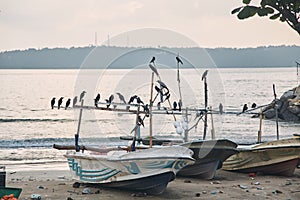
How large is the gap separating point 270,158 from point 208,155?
5.96 feet

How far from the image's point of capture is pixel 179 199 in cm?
1167

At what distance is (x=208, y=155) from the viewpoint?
1365 cm

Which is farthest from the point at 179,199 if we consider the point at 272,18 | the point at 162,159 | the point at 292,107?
the point at 292,107

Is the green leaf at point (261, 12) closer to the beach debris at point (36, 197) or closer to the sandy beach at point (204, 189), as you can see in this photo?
the sandy beach at point (204, 189)

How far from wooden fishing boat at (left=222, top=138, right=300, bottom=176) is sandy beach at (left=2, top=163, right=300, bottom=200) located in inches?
8.2

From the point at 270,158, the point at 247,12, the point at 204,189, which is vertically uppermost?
the point at 247,12

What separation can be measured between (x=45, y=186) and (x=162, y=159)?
3.23 meters

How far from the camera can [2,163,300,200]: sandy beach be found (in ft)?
38.9

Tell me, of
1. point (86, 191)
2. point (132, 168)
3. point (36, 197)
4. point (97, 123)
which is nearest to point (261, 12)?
point (132, 168)

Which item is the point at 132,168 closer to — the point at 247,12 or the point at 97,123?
the point at 247,12

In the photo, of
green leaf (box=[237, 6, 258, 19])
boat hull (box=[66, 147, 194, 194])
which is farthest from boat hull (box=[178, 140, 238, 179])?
green leaf (box=[237, 6, 258, 19])

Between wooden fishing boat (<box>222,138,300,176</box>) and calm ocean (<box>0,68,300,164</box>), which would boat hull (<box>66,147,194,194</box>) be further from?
wooden fishing boat (<box>222,138,300,176</box>)

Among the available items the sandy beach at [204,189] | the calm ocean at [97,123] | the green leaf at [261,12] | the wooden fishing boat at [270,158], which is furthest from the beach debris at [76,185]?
the green leaf at [261,12]

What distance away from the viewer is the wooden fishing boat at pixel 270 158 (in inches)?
567
